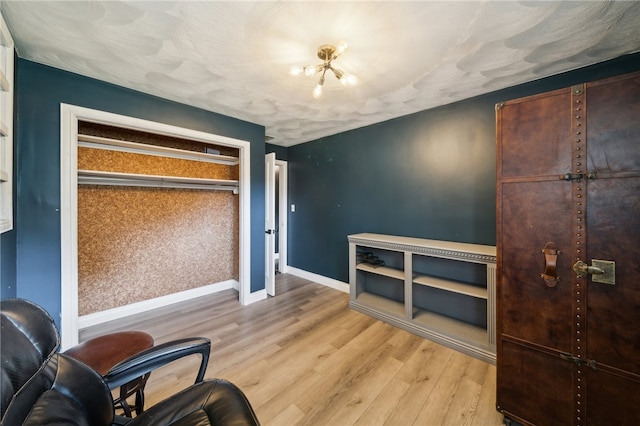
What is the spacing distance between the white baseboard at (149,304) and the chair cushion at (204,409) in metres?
2.35

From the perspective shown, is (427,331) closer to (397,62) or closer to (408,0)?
(397,62)

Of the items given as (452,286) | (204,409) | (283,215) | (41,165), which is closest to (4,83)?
(41,165)

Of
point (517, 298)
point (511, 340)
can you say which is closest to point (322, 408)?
point (511, 340)

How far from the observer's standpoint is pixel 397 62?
177 cm

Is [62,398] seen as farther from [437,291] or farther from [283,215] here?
[283,215]

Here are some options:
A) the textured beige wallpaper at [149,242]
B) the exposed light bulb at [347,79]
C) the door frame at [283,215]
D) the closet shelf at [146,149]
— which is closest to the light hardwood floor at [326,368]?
the textured beige wallpaper at [149,242]

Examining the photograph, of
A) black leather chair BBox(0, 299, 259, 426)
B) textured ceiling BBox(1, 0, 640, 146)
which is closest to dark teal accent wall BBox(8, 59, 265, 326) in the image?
textured ceiling BBox(1, 0, 640, 146)

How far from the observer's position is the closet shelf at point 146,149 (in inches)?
93.7

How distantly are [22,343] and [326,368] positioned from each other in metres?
1.76

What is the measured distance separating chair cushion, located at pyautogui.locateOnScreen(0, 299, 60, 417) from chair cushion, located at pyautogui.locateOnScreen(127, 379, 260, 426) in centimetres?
47

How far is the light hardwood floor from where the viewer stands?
58.5 inches

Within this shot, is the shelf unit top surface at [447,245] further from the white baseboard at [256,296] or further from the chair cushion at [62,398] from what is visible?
the chair cushion at [62,398]

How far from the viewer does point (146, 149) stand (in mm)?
2688

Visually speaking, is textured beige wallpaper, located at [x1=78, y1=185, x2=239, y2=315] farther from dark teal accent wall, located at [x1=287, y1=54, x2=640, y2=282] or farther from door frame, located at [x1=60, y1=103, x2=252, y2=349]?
dark teal accent wall, located at [x1=287, y1=54, x2=640, y2=282]
